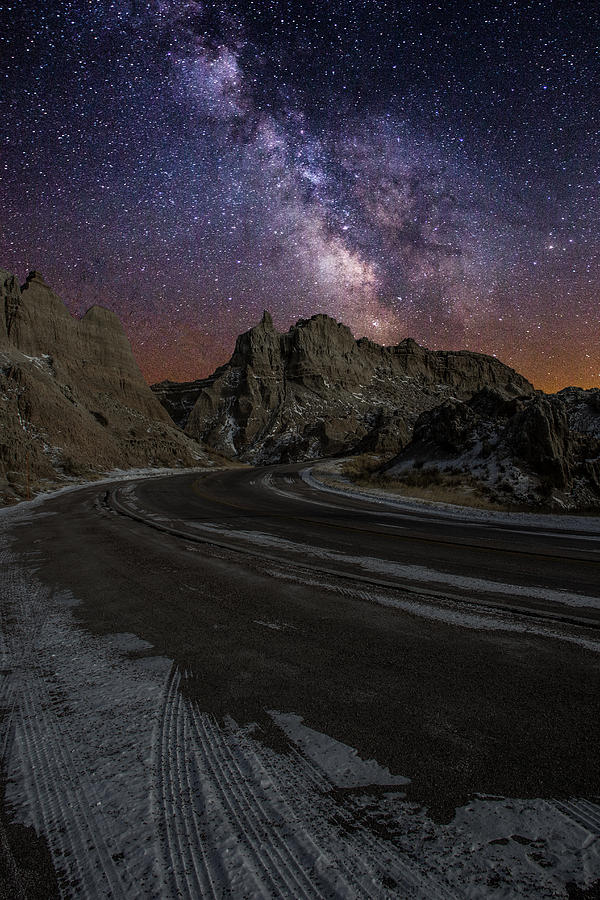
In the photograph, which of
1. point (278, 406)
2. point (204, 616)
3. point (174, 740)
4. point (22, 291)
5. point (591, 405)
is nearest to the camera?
point (174, 740)

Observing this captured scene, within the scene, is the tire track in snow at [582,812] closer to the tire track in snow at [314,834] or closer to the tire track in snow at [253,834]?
the tire track in snow at [314,834]

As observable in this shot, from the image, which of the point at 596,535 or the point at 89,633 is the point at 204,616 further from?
the point at 596,535

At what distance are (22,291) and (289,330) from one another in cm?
9942

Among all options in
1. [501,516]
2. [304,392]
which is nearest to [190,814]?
[501,516]

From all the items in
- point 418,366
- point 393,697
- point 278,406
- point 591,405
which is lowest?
point 393,697

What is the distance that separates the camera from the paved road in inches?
74.8

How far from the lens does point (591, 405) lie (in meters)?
24.3

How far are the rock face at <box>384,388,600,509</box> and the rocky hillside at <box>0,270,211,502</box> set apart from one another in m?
24.3

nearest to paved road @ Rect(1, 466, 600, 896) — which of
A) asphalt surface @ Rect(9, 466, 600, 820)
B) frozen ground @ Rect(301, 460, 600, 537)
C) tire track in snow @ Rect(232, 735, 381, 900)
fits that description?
asphalt surface @ Rect(9, 466, 600, 820)

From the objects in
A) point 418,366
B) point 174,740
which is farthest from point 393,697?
point 418,366

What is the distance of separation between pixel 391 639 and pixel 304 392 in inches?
4607

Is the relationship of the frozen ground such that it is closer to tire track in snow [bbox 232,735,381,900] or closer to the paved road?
the paved road

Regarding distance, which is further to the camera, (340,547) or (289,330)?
(289,330)

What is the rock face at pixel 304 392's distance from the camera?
100 m
